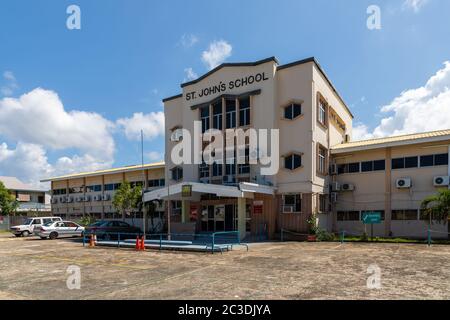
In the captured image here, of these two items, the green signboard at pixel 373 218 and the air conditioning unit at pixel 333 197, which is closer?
the green signboard at pixel 373 218

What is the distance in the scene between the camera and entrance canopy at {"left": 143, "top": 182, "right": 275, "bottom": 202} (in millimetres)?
20984

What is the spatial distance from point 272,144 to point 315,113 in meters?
3.62

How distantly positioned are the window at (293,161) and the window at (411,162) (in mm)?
7163

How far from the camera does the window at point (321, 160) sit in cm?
2439

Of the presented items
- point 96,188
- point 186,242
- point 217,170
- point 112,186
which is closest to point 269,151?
point 217,170

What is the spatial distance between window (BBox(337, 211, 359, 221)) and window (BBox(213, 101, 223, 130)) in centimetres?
1115

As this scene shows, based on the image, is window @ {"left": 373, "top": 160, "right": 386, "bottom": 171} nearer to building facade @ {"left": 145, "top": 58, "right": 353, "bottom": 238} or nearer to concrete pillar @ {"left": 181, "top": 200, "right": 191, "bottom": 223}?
building facade @ {"left": 145, "top": 58, "right": 353, "bottom": 238}

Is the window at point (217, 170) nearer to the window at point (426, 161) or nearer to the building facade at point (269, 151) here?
the building facade at point (269, 151)

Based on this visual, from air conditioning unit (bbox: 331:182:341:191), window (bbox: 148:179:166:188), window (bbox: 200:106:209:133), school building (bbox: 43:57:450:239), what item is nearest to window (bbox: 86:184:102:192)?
window (bbox: 148:179:166:188)

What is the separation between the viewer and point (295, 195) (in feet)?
76.4

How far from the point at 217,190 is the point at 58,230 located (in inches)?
581

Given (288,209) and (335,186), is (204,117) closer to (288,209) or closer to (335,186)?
(288,209)

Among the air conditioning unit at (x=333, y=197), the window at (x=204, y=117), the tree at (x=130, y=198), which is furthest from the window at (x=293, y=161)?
the tree at (x=130, y=198)
